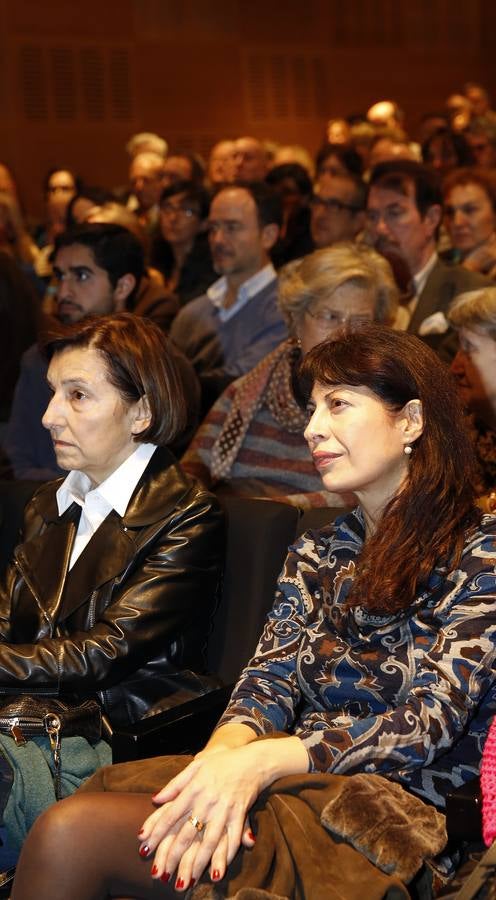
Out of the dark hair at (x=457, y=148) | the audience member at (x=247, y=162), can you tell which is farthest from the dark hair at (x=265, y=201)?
the dark hair at (x=457, y=148)

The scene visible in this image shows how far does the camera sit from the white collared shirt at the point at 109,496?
97.9 inches

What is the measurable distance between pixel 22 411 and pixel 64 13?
6.85 metres

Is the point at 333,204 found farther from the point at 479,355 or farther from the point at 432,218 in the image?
the point at 479,355

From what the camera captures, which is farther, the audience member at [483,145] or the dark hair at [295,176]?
the audience member at [483,145]

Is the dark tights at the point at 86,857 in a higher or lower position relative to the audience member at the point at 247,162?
lower

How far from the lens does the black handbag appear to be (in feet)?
7.06

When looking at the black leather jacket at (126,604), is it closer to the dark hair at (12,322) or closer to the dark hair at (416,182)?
the dark hair at (12,322)

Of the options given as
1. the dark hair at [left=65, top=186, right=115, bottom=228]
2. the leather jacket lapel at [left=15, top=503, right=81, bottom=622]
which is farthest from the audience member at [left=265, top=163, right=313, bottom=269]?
the leather jacket lapel at [left=15, top=503, right=81, bottom=622]

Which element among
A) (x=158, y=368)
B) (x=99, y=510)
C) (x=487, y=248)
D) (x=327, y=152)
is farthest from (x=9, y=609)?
(x=327, y=152)

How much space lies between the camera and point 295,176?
698cm

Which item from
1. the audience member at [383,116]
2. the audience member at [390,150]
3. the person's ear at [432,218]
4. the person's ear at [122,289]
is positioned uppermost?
the audience member at [383,116]

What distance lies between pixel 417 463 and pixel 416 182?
3.17 m

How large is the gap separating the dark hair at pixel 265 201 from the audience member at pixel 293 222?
51 cm

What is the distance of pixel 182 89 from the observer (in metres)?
10.4
